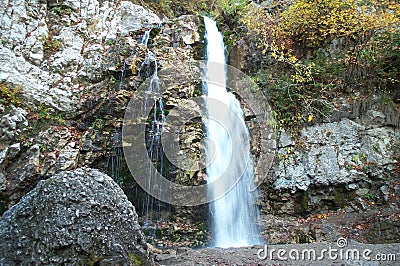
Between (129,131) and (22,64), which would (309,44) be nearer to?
(129,131)

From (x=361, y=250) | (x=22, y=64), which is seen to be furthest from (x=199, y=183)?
(x=22, y=64)

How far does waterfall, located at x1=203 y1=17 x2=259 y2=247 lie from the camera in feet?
21.8

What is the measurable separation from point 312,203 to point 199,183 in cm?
273

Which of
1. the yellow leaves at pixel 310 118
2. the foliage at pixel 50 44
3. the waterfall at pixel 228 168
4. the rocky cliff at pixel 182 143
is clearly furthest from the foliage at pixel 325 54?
the foliage at pixel 50 44

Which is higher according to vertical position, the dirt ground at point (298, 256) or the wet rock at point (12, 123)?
the wet rock at point (12, 123)

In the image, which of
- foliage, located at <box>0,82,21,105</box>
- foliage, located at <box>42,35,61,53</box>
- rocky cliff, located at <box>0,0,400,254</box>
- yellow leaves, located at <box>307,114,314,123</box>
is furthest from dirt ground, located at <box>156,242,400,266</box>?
foliage, located at <box>42,35,61,53</box>

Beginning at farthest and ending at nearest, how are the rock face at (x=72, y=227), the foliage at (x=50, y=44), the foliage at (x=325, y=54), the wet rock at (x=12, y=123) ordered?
1. the foliage at (x=50, y=44)
2. the foliage at (x=325, y=54)
3. the wet rock at (x=12, y=123)
4. the rock face at (x=72, y=227)

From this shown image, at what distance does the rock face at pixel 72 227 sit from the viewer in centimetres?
270

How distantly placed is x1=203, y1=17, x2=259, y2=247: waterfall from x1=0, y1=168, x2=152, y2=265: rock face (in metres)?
3.82

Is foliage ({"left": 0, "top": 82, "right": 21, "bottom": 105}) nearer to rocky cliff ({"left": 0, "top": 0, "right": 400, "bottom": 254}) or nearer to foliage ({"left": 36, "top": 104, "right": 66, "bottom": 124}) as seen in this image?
rocky cliff ({"left": 0, "top": 0, "right": 400, "bottom": 254})

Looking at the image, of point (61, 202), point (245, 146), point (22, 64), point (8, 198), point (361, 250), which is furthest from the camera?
point (22, 64)

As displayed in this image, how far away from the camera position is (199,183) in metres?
7.02

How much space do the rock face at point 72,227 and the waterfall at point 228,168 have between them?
3816mm

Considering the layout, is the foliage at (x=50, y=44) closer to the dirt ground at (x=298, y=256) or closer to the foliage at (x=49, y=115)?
the foliage at (x=49, y=115)
